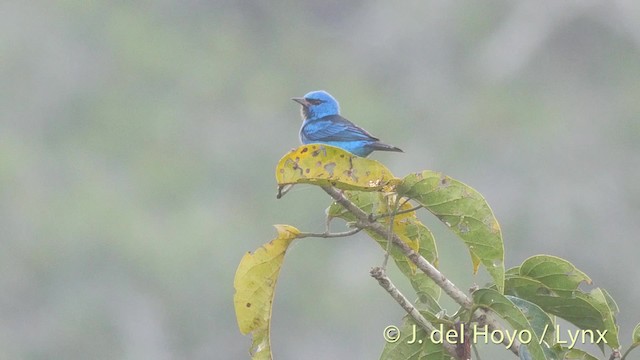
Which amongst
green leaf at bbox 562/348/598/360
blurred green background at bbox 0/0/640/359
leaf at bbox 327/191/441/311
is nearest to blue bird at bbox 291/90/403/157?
leaf at bbox 327/191/441/311

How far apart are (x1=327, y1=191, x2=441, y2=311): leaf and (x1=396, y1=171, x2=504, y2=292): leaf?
0.33 ft

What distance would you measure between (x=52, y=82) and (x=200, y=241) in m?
5.06

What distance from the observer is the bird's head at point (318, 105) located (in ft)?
16.3

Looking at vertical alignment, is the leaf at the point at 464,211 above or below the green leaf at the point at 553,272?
above

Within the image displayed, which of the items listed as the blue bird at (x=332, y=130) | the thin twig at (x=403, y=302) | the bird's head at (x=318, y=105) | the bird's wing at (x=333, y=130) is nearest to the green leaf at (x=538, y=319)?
the thin twig at (x=403, y=302)

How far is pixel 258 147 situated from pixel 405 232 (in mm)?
18480

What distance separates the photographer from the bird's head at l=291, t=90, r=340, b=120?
4.98 metres

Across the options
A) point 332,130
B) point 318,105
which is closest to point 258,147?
point 318,105

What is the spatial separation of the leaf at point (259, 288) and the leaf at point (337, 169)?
115mm

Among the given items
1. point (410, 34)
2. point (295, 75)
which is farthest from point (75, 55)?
point (410, 34)

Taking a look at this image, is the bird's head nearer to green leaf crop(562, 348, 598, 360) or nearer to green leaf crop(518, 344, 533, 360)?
green leaf crop(562, 348, 598, 360)

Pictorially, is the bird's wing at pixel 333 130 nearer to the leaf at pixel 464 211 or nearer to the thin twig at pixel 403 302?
the leaf at pixel 464 211

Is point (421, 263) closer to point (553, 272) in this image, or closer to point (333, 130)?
point (553, 272)

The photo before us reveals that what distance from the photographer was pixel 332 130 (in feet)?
15.0
